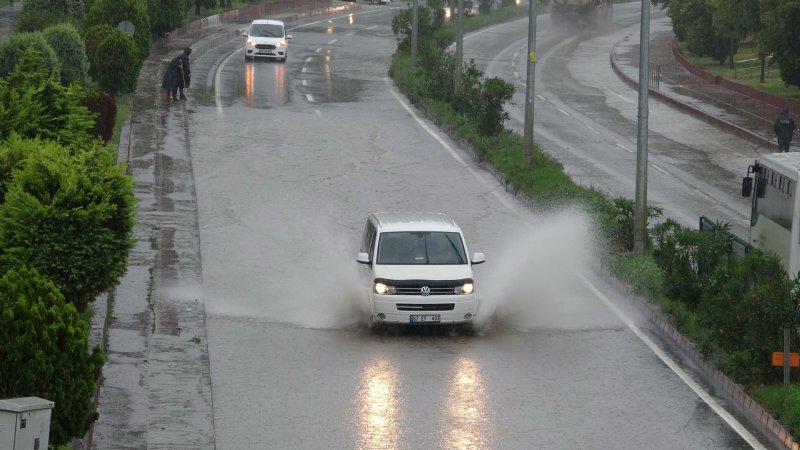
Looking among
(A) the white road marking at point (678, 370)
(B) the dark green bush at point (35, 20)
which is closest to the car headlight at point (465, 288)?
(A) the white road marking at point (678, 370)

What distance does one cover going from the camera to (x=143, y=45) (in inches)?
1934

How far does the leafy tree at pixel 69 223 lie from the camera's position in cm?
1734

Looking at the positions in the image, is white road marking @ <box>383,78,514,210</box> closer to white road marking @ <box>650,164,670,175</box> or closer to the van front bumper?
white road marking @ <box>650,164,670,175</box>

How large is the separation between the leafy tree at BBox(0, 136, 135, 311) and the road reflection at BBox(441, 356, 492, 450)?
4535 mm

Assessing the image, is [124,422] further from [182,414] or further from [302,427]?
[302,427]

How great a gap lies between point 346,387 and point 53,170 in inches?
180

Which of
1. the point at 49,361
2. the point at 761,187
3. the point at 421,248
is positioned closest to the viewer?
the point at 49,361

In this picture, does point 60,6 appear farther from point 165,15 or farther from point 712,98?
point 712,98

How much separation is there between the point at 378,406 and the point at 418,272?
3.83 meters

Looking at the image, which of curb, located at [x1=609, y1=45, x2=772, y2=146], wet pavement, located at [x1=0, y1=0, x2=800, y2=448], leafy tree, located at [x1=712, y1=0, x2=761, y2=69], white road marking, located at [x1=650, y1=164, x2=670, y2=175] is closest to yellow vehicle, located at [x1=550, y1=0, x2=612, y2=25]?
curb, located at [x1=609, y1=45, x2=772, y2=146]

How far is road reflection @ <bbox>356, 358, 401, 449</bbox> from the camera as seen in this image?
49.4 feet

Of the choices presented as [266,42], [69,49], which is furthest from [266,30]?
[69,49]

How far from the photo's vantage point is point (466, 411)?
16.2 m

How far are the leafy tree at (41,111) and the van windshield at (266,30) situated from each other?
34481mm
